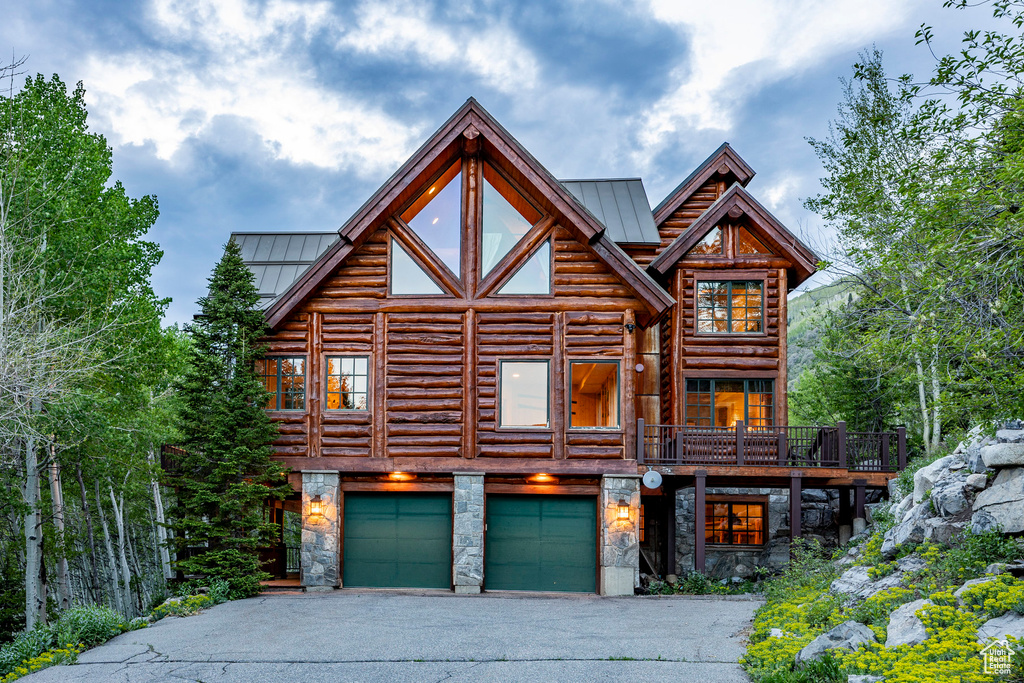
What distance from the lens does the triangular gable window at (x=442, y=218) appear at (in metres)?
14.7

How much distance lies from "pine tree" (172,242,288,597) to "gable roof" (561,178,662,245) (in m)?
8.94

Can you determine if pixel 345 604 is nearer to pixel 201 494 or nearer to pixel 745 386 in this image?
pixel 201 494

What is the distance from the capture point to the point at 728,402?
16656 millimetres

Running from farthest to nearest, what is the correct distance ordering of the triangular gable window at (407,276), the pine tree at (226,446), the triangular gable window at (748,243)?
the triangular gable window at (748,243)
the triangular gable window at (407,276)
the pine tree at (226,446)

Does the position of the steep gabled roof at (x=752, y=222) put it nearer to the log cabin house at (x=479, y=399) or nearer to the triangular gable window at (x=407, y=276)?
the log cabin house at (x=479, y=399)

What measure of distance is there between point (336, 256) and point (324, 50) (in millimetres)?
89760

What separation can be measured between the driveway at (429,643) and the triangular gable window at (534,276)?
628cm

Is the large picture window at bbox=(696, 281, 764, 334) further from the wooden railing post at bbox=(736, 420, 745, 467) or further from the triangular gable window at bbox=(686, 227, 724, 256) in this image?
the wooden railing post at bbox=(736, 420, 745, 467)

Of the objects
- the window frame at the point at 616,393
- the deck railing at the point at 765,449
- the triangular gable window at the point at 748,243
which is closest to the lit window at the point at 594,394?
the window frame at the point at 616,393

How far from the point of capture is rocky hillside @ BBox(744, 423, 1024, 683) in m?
6.31

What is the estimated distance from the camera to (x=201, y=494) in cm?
1282

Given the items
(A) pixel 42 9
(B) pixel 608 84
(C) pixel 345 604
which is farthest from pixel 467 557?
(B) pixel 608 84
